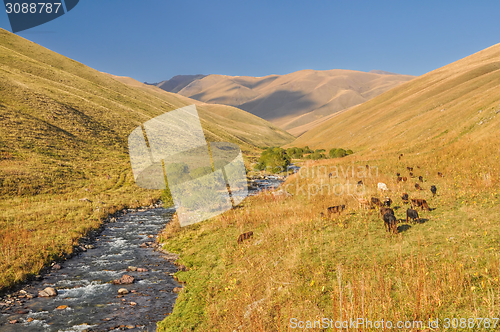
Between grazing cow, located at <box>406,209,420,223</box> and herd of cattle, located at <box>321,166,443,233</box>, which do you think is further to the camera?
grazing cow, located at <box>406,209,420,223</box>

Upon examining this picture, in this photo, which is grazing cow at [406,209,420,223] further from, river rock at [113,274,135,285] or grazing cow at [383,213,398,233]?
river rock at [113,274,135,285]

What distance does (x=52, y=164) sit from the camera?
4516cm

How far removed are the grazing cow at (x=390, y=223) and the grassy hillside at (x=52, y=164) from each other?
19810mm

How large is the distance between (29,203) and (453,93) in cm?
8353

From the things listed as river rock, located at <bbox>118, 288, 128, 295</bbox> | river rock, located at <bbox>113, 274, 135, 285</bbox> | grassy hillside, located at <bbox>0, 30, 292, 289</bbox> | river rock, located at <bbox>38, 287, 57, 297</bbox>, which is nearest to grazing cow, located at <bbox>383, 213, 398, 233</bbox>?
river rock, located at <bbox>118, 288, 128, 295</bbox>

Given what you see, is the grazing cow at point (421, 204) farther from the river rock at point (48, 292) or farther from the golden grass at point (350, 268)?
the river rock at point (48, 292)

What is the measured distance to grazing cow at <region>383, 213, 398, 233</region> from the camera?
12.7m

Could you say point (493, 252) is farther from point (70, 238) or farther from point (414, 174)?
point (70, 238)

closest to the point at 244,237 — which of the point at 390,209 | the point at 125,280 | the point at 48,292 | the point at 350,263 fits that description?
the point at 125,280

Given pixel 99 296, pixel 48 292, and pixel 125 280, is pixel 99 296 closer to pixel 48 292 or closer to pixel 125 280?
pixel 125 280

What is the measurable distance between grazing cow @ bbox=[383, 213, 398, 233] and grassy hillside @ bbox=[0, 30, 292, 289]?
19.8 meters

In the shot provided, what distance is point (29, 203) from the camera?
30.1 metres

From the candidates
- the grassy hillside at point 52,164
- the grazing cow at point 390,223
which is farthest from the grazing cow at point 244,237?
the grassy hillside at point 52,164

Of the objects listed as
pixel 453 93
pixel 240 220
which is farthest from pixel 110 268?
pixel 453 93
